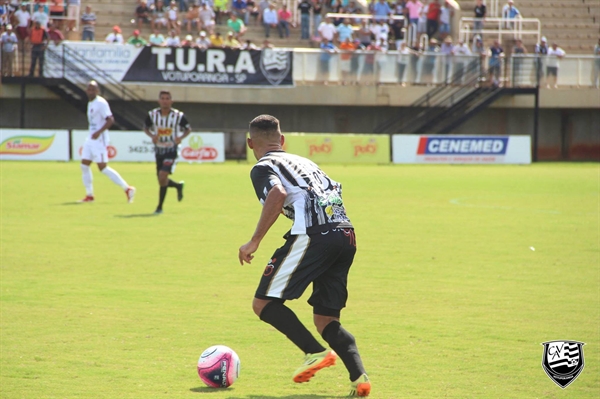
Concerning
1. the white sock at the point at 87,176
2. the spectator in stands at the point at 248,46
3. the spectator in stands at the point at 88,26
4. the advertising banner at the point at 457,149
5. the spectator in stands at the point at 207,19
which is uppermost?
the spectator in stands at the point at 207,19

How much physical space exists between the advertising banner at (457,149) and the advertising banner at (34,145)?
12505 mm

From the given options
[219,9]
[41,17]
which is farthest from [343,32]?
[41,17]

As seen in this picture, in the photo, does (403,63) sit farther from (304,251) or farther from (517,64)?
(304,251)

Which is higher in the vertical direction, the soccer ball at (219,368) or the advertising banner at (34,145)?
the soccer ball at (219,368)

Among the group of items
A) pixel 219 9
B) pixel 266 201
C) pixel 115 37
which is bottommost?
pixel 266 201

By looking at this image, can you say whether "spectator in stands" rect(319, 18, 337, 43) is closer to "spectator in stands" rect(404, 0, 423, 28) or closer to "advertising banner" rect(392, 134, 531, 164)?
"spectator in stands" rect(404, 0, 423, 28)

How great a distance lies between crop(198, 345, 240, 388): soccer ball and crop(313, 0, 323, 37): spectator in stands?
1311 inches

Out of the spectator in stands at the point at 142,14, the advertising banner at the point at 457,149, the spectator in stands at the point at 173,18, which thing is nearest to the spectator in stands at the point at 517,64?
the advertising banner at the point at 457,149

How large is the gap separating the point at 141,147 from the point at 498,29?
753 inches

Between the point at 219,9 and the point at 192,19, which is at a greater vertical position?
the point at 219,9

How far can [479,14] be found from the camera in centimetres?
4003

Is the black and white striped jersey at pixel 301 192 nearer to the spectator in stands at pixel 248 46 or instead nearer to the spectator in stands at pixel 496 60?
the spectator in stands at pixel 248 46
